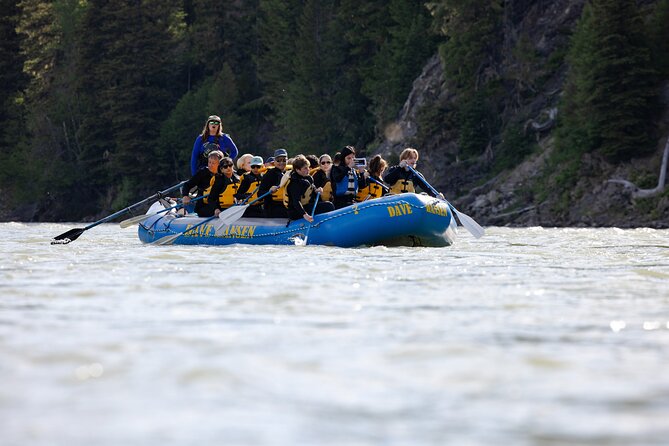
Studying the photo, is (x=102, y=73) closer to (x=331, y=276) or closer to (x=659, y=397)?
(x=331, y=276)

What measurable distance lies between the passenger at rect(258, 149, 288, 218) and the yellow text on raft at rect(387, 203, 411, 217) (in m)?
2.04

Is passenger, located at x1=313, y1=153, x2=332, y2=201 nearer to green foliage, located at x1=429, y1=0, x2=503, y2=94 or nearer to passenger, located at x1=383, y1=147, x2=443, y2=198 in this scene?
passenger, located at x1=383, y1=147, x2=443, y2=198

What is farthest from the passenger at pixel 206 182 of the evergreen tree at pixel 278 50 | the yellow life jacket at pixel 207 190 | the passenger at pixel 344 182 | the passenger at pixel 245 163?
the evergreen tree at pixel 278 50

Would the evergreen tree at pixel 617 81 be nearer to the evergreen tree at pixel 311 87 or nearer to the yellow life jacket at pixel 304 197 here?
the yellow life jacket at pixel 304 197

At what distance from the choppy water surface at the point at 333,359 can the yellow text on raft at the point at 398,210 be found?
4.78 m

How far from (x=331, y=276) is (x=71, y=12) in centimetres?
6339

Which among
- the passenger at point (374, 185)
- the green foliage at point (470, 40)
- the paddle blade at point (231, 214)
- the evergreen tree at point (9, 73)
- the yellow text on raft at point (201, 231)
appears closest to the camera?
the paddle blade at point (231, 214)

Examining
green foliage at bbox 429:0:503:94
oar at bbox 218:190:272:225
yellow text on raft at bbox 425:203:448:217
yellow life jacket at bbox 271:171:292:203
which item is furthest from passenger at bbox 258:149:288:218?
green foliage at bbox 429:0:503:94

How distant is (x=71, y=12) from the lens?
231ft

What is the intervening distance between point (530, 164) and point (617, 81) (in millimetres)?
5718

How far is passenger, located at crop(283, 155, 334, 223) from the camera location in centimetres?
1644

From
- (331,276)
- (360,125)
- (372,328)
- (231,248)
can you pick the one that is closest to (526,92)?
(360,125)

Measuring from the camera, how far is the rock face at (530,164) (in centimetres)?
3284

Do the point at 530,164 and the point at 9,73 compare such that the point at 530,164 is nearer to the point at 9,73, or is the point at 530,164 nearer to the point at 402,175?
the point at 402,175
